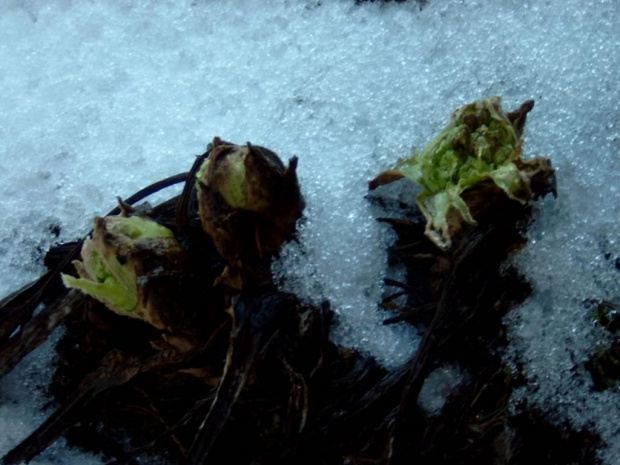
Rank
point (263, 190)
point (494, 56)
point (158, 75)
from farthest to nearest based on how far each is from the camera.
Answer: point (158, 75)
point (494, 56)
point (263, 190)

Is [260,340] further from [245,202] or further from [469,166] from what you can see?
[469,166]

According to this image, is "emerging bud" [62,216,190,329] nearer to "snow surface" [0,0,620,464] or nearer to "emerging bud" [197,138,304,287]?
"emerging bud" [197,138,304,287]

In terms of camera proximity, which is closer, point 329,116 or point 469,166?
point 469,166

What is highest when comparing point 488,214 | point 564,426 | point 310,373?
point 488,214

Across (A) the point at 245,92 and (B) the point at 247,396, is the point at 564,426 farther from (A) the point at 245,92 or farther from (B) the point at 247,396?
(A) the point at 245,92

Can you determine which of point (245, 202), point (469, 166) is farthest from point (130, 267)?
point (469, 166)

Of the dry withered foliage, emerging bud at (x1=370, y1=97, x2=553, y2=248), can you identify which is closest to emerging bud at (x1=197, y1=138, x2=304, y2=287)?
the dry withered foliage

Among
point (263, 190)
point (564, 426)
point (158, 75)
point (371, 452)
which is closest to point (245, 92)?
point (158, 75)
